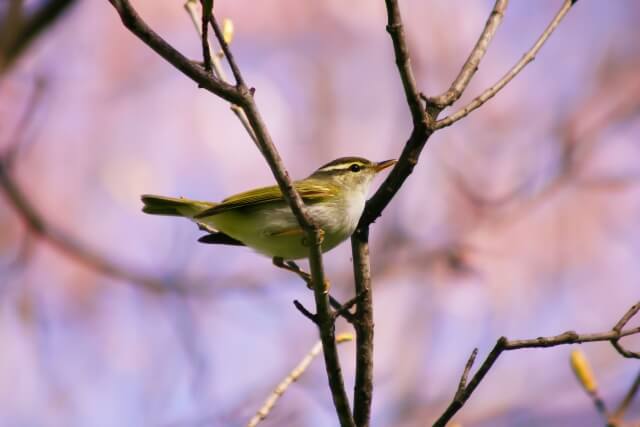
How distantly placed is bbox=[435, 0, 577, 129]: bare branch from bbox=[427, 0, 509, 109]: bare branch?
5cm

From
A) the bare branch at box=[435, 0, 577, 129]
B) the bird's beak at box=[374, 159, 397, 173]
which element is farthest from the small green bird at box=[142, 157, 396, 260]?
the bare branch at box=[435, 0, 577, 129]

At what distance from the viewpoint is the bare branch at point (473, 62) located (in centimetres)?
256

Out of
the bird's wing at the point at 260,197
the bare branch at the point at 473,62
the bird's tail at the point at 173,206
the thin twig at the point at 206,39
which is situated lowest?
the thin twig at the point at 206,39

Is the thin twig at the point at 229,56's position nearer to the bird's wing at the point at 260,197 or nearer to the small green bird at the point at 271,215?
the small green bird at the point at 271,215

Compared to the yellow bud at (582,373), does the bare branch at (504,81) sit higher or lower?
higher

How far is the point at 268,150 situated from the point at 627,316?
4.13 feet

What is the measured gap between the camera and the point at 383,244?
21.6ft

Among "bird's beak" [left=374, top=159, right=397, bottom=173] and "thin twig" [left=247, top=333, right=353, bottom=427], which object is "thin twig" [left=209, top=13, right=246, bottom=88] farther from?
"bird's beak" [left=374, top=159, right=397, bottom=173]

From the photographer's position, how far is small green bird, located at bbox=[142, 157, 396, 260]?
3460mm

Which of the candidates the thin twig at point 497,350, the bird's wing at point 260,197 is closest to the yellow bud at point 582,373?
the thin twig at point 497,350

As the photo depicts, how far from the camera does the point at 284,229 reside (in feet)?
11.3

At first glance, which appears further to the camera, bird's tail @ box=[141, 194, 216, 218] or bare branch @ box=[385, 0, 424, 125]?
bird's tail @ box=[141, 194, 216, 218]

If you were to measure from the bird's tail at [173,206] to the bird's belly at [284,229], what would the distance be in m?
0.17

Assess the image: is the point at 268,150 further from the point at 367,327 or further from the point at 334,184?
the point at 334,184
